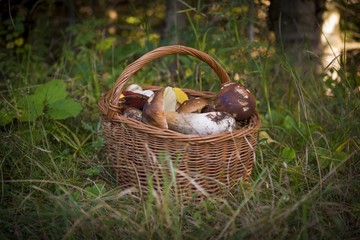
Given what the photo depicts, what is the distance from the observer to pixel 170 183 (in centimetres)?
157

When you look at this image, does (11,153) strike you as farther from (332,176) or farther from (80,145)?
(332,176)

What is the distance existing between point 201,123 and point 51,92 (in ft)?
3.68

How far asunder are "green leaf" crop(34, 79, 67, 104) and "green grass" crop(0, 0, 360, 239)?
4.2 inches

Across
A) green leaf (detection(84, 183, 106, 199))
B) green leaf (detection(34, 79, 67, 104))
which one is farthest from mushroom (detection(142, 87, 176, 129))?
green leaf (detection(34, 79, 67, 104))

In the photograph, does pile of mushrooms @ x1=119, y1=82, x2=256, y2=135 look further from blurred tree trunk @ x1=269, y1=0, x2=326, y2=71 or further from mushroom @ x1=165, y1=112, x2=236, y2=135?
blurred tree trunk @ x1=269, y1=0, x2=326, y2=71

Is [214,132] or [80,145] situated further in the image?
[80,145]

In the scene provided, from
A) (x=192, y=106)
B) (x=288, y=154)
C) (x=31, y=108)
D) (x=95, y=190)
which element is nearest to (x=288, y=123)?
(x=288, y=154)

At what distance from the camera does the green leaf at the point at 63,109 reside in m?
2.29

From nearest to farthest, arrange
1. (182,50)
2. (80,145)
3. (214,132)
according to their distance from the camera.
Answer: (214,132) → (182,50) → (80,145)

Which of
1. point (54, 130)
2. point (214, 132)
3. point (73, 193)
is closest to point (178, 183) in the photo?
point (214, 132)

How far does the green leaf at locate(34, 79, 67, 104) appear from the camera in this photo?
7.75ft

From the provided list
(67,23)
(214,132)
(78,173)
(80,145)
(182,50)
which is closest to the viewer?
(214,132)

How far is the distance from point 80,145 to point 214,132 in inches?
36.3

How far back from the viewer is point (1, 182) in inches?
73.2
